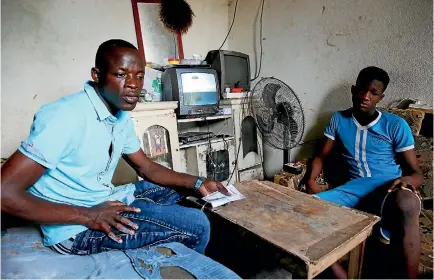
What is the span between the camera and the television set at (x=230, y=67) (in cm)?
266

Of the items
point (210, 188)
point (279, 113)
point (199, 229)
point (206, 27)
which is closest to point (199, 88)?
point (279, 113)

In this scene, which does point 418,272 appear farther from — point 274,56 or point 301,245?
point 274,56

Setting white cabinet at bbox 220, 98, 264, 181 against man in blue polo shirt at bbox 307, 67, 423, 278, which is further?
white cabinet at bbox 220, 98, 264, 181

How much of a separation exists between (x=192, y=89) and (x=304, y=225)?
5.29 ft

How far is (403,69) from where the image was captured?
1.95m

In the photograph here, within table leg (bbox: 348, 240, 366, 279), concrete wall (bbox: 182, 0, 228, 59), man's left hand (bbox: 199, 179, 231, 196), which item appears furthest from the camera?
concrete wall (bbox: 182, 0, 228, 59)

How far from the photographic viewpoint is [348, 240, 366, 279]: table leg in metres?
1.24

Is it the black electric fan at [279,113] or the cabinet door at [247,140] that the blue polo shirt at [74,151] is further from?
the cabinet door at [247,140]

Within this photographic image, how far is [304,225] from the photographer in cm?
111

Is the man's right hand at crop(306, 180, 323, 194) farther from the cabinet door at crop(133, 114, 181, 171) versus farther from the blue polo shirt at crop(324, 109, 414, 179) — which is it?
the cabinet door at crop(133, 114, 181, 171)

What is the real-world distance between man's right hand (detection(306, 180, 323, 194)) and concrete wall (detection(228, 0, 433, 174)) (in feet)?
2.57

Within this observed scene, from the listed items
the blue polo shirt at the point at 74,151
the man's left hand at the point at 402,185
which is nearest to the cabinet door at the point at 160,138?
the blue polo shirt at the point at 74,151

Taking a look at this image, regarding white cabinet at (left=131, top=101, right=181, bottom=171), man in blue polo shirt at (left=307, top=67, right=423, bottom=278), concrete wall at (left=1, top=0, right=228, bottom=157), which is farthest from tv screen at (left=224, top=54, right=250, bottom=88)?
man in blue polo shirt at (left=307, top=67, right=423, bottom=278)

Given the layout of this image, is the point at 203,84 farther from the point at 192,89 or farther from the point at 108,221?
the point at 108,221
